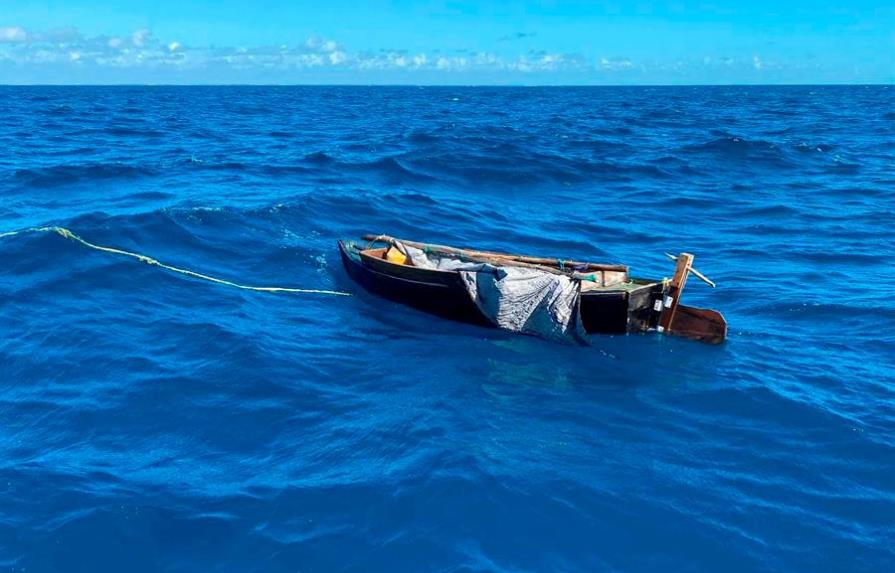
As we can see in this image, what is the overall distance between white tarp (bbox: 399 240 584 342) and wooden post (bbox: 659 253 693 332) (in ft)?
6.41

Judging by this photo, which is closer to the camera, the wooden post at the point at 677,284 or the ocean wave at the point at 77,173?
the wooden post at the point at 677,284

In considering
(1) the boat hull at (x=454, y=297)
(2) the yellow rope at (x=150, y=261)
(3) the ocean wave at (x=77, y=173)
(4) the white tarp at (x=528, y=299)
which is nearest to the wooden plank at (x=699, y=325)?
(1) the boat hull at (x=454, y=297)

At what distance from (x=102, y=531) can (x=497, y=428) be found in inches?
238

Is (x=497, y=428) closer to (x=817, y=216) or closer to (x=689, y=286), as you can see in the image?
(x=689, y=286)

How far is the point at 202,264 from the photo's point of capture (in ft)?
74.5

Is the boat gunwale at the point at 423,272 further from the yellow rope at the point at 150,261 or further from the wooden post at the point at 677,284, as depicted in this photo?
the yellow rope at the point at 150,261

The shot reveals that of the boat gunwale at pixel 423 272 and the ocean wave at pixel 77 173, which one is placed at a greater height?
the boat gunwale at pixel 423 272

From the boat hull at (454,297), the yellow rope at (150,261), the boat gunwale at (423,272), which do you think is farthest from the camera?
the yellow rope at (150,261)

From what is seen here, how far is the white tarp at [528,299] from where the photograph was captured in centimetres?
1580

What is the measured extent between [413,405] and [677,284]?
20.6 feet

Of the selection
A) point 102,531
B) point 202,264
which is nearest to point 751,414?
point 102,531

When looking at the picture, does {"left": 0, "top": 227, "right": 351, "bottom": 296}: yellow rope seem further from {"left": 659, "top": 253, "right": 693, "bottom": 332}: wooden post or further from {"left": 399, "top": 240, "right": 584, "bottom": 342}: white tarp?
{"left": 659, "top": 253, "right": 693, "bottom": 332}: wooden post

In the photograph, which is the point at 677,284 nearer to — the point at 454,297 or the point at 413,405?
the point at 454,297

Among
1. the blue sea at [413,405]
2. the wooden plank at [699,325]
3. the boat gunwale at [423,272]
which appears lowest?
the blue sea at [413,405]
